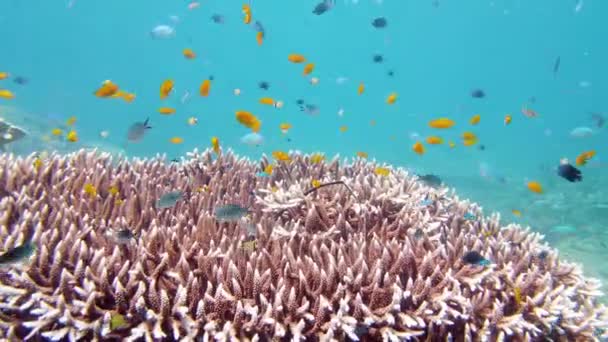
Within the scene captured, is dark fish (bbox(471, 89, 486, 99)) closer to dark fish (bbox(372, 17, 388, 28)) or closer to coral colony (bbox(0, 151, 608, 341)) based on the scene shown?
dark fish (bbox(372, 17, 388, 28))

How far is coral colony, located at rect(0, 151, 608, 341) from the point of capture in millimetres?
3027

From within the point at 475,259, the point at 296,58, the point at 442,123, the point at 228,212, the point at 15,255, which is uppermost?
the point at 296,58

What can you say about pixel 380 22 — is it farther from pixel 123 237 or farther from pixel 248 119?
pixel 123 237

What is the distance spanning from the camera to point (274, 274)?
11.7 feet

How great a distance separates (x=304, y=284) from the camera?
335cm

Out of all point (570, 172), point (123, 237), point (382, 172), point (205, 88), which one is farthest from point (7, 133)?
point (570, 172)

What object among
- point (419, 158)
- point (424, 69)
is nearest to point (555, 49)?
point (424, 69)

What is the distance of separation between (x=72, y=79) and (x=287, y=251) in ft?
364

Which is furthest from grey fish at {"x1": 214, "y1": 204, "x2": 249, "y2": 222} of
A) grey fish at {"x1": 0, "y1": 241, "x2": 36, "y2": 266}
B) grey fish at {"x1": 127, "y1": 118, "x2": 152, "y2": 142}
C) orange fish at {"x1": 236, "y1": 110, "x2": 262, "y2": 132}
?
grey fish at {"x1": 127, "y1": 118, "x2": 152, "y2": 142}

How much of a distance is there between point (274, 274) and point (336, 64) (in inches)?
6384

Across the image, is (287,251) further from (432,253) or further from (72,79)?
(72,79)

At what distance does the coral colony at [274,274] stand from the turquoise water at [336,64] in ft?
176

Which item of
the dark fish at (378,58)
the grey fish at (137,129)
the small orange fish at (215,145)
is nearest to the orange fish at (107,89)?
the grey fish at (137,129)

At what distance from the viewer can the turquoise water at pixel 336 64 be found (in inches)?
3031
